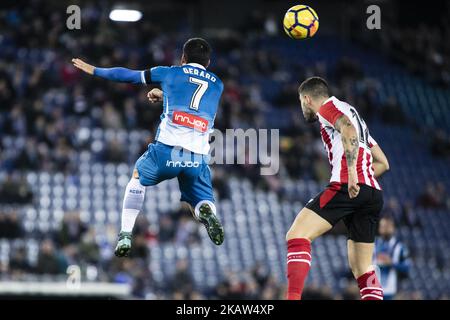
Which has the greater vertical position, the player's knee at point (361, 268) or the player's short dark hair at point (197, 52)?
the player's short dark hair at point (197, 52)

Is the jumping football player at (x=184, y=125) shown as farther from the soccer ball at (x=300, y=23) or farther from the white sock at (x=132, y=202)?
the soccer ball at (x=300, y=23)

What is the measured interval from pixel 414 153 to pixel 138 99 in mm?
8553

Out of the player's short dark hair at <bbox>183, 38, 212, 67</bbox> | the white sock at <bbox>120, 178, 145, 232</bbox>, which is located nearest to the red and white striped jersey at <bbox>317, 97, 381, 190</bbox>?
the player's short dark hair at <bbox>183, 38, 212, 67</bbox>

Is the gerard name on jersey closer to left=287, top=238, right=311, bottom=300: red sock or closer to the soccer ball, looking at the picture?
the soccer ball

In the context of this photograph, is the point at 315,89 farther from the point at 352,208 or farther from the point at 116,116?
the point at 116,116

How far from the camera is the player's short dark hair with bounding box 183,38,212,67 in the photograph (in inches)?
414

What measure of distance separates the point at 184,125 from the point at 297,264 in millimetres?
2158

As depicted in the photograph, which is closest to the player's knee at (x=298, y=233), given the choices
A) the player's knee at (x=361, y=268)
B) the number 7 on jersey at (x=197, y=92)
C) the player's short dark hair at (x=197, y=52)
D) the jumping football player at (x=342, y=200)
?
the jumping football player at (x=342, y=200)

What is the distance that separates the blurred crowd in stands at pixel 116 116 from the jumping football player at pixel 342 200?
849cm

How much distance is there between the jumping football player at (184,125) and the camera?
1034 centimetres

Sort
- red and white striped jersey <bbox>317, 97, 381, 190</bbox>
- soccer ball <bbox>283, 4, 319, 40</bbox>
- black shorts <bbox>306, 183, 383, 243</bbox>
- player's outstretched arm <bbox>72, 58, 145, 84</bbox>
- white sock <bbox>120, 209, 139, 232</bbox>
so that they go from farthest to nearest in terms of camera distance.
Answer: soccer ball <bbox>283, 4, 319, 40</bbox>
white sock <bbox>120, 209, 139, 232</bbox>
player's outstretched arm <bbox>72, 58, 145, 84</bbox>
red and white striped jersey <bbox>317, 97, 381, 190</bbox>
black shorts <bbox>306, 183, 383, 243</bbox>

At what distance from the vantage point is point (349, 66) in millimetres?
28375
